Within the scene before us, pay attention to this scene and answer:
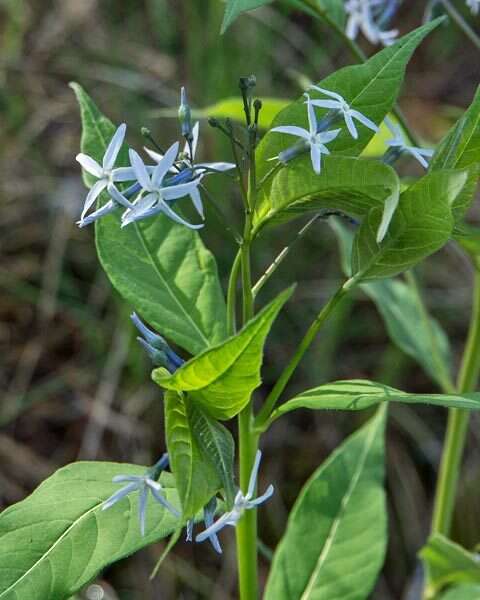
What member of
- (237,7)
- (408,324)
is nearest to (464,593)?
(408,324)

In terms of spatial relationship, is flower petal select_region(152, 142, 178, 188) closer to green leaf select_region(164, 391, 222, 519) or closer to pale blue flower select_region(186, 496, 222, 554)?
green leaf select_region(164, 391, 222, 519)

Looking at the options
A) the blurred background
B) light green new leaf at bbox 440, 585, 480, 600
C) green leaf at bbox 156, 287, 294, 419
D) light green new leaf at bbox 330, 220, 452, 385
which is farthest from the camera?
the blurred background

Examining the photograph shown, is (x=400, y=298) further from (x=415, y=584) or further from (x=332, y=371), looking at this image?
(x=332, y=371)

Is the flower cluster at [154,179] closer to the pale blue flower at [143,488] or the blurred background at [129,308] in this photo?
the pale blue flower at [143,488]

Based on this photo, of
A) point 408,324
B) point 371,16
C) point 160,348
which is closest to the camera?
point 160,348

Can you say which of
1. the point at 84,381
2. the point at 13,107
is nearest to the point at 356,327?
the point at 84,381

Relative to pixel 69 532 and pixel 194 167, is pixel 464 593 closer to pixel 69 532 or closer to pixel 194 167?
pixel 69 532

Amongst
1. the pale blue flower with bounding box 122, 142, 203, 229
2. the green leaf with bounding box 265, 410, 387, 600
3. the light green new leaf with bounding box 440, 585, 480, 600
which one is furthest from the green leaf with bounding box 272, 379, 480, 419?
the light green new leaf with bounding box 440, 585, 480, 600
